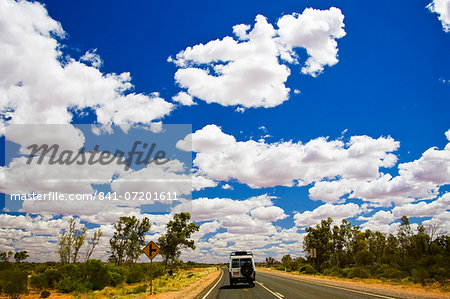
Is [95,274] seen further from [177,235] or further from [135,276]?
[177,235]

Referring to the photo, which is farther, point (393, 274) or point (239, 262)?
point (393, 274)

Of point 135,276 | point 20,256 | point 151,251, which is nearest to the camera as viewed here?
point 151,251

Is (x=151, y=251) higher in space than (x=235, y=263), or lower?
higher

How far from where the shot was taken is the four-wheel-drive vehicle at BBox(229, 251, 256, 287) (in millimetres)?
23200

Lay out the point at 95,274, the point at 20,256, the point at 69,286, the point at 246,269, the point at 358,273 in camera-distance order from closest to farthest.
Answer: the point at 69,286
the point at 246,269
the point at 95,274
the point at 358,273
the point at 20,256

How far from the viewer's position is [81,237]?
146 ft

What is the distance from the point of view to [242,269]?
23281 mm

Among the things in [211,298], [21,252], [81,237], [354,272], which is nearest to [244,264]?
[211,298]

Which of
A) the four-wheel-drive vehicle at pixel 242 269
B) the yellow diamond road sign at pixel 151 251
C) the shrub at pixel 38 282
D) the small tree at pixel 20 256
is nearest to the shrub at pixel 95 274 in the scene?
the shrub at pixel 38 282

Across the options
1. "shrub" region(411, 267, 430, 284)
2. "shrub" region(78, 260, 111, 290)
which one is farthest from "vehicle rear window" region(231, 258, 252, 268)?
"shrub" region(411, 267, 430, 284)

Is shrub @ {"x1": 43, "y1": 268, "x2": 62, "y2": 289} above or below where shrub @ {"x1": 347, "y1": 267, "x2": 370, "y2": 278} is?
above

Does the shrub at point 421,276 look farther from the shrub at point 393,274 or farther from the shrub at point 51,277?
the shrub at point 51,277

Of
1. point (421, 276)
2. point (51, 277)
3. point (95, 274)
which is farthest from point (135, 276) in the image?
point (421, 276)

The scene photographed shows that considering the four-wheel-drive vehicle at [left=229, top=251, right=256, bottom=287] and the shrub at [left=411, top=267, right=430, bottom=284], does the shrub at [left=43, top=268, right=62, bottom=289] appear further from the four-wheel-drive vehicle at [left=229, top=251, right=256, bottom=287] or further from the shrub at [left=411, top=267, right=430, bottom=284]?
the shrub at [left=411, top=267, right=430, bottom=284]
